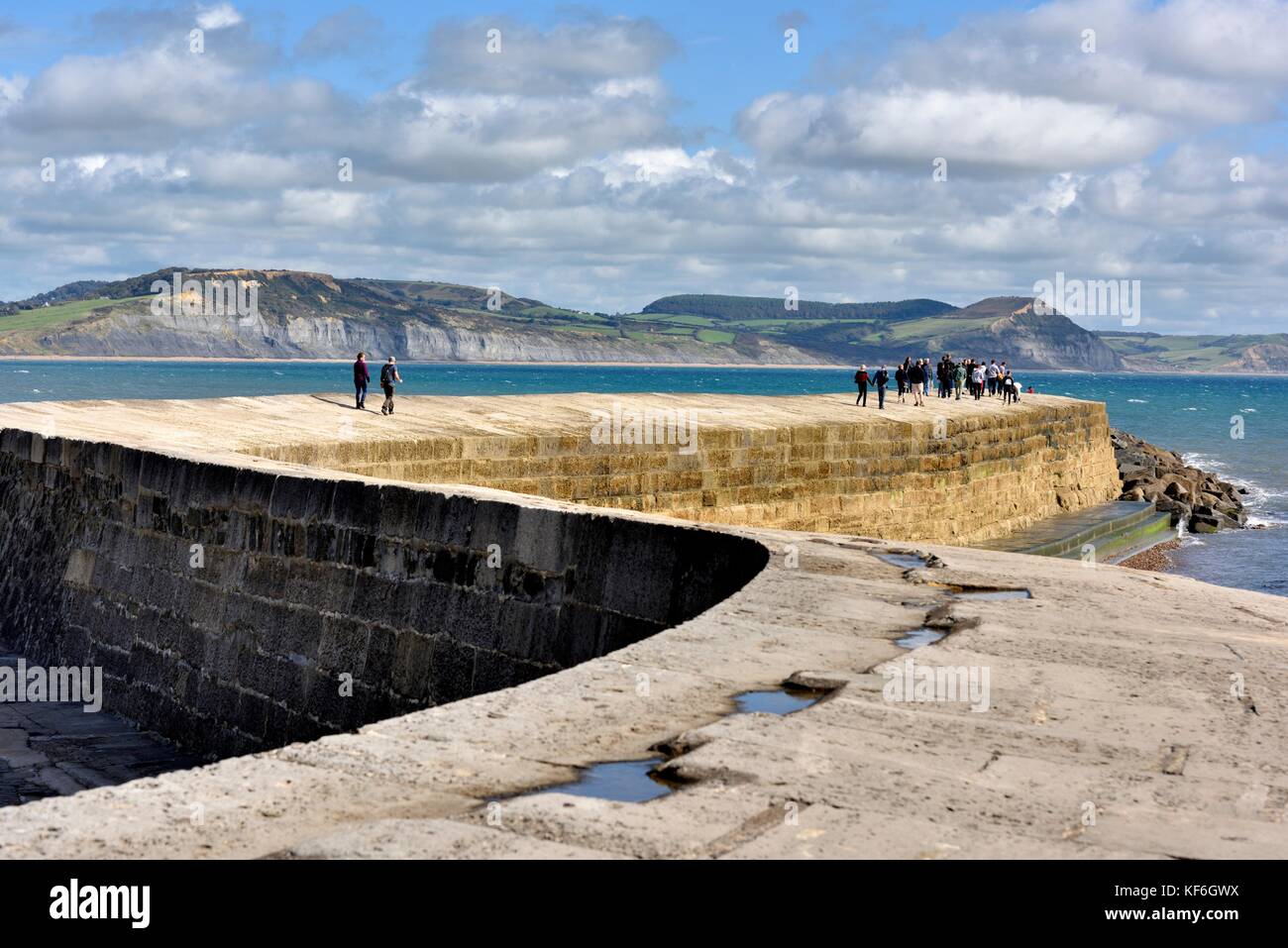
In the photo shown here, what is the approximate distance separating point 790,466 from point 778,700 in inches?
617

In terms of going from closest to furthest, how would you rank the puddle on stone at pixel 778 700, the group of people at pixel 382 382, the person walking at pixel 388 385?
the puddle on stone at pixel 778 700 < the person walking at pixel 388 385 < the group of people at pixel 382 382

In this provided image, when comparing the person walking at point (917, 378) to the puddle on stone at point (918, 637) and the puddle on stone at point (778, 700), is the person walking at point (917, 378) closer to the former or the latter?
the puddle on stone at point (918, 637)

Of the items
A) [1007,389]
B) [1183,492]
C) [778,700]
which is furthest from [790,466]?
[1183,492]

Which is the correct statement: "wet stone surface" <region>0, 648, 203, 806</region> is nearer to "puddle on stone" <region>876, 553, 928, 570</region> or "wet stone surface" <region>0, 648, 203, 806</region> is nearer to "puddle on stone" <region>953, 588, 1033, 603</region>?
"puddle on stone" <region>876, 553, 928, 570</region>

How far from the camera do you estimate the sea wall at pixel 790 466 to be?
55.6 feet

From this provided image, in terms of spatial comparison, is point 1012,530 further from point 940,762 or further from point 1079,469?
point 940,762

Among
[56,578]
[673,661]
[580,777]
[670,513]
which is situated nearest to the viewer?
[580,777]

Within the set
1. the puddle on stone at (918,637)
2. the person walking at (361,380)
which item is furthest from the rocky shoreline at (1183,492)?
the puddle on stone at (918,637)

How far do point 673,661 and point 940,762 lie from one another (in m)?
1.67

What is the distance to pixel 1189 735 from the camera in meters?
5.08

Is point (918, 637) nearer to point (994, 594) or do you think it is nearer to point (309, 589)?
point (994, 594)

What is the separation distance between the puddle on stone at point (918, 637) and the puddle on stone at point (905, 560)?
6.22 ft

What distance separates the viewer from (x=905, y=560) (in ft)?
29.5

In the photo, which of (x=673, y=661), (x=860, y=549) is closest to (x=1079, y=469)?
(x=860, y=549)
